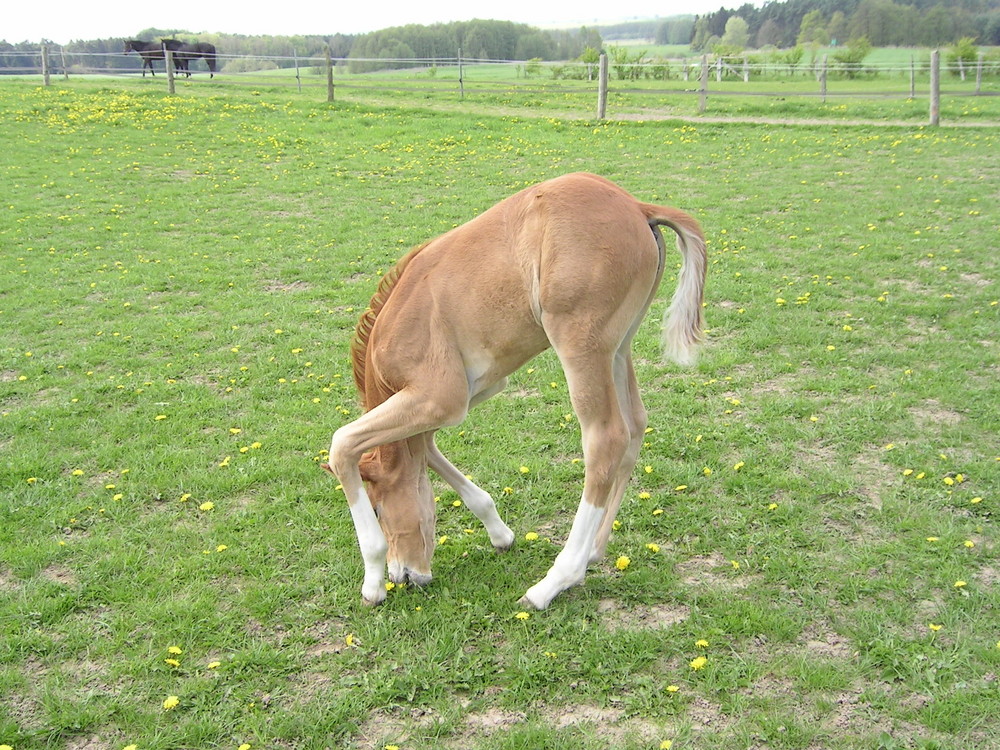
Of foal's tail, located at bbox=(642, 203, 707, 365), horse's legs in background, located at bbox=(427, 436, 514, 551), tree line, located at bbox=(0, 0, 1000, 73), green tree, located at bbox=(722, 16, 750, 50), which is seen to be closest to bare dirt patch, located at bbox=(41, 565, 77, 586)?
horse's legs in background, located at bbox=(427, 436, 514, 551)

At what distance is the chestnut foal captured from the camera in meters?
3.60

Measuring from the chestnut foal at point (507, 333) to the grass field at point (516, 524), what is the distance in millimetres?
376

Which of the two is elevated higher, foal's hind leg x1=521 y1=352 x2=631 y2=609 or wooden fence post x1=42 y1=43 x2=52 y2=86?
wooden fence post x1=42 y1=43 x2=52 y2=86

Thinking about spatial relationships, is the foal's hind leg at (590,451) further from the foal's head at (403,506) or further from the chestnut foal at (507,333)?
the foal's head at (403,506)

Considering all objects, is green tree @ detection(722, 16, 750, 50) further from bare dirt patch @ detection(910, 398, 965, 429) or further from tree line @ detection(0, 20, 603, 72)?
bare dirt patch @ detection(910, 398, 965, 429)

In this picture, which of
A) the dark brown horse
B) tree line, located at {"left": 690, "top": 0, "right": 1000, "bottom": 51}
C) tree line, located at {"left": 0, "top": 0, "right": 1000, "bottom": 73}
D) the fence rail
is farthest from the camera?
tree line, located at {"left": 690, "top": 0, "right": 1000, "bottom": 51}

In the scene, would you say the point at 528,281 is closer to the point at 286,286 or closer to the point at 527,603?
the point at 527,603

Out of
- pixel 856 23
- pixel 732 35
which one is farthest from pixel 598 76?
pixel 732 35

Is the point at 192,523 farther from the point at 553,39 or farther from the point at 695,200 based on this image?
the point at 553,39

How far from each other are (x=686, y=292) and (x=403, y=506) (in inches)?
72.6

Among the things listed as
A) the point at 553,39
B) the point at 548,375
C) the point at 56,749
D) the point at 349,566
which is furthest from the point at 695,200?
the point at 553,39

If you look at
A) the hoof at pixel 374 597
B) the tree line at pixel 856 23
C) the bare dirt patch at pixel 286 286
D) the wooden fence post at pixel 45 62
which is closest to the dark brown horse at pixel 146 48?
the wooden fence post at pixel 45 62

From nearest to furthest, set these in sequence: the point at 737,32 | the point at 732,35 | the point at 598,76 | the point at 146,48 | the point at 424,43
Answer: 1. the point at 598,76
2. the point at 146,48
3. the point at 424,43
4. the point at 732,35
5. the point at 737,32

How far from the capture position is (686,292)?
406 centimetres
